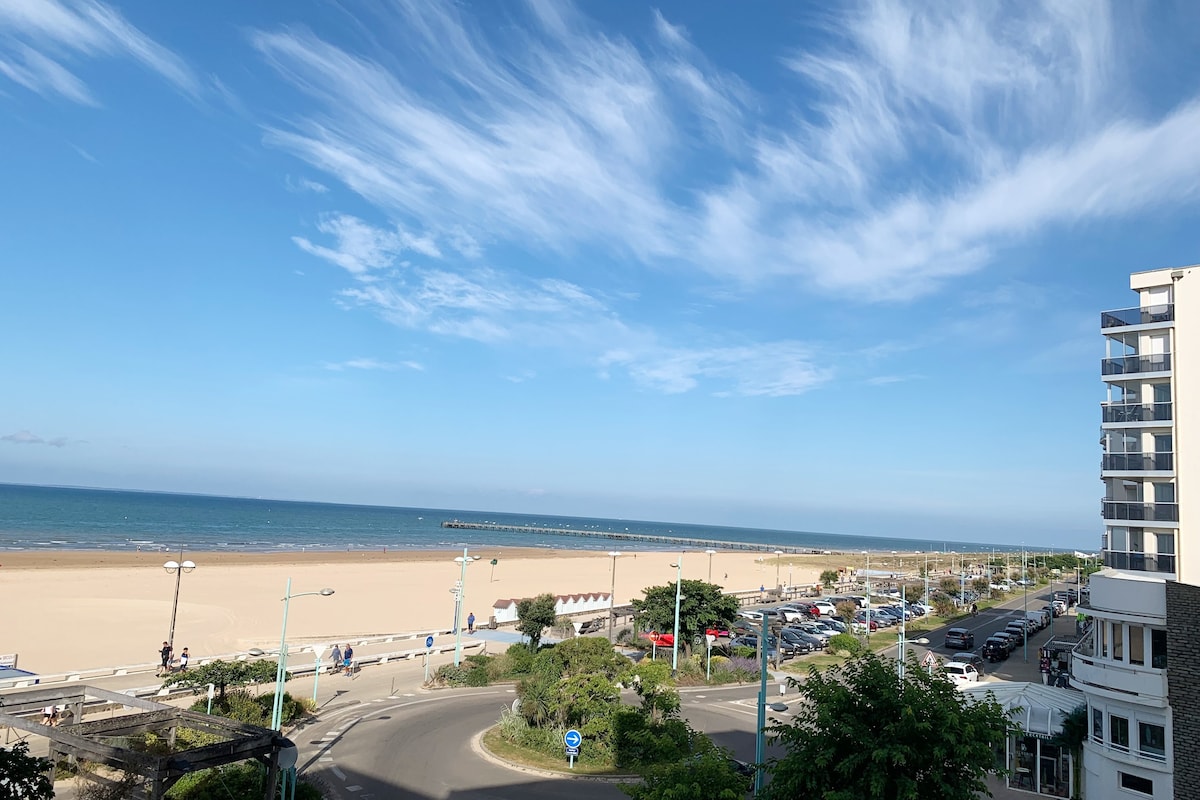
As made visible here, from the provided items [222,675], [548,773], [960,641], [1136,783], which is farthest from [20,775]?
[960,641]

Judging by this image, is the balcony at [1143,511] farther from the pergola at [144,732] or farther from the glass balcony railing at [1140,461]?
the pergola at [144,732]

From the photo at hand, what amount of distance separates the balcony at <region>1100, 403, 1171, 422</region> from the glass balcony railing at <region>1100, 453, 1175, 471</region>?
4.05 feet

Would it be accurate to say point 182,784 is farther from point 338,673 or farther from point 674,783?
point 338,673

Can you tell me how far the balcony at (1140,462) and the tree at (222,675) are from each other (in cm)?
3158

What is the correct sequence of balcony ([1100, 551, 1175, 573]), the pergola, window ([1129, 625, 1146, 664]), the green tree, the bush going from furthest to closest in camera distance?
the bush
balcony ([1100, 551, 1175, 573])
window ([1129, 625, 1146, 664])
the green tree
the pergola

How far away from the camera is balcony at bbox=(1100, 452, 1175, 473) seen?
1037 inches

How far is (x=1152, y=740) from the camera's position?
863 inches

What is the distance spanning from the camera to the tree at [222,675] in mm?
25894

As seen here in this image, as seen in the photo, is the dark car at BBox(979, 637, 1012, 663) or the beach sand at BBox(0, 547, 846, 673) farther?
the dark car at BBox(979, 637, 1012, 663)

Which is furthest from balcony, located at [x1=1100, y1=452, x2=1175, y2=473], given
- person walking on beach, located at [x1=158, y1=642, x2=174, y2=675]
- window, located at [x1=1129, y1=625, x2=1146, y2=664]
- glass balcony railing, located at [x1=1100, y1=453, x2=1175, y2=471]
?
person walking on beach, located at [x1=158, y1=642, x2=174, y2=675]

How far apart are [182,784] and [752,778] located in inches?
597

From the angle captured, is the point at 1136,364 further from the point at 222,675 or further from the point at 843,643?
the point at 222,675

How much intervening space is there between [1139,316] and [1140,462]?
523 cm

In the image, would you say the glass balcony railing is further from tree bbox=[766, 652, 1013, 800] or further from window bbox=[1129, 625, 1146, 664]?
tree bbox=[766, 652, 1013, 800]
